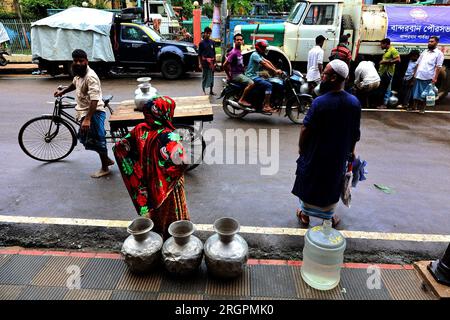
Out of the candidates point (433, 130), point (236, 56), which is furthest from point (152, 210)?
point (433, 130)

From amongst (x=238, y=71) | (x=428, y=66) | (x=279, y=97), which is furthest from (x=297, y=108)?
(x=428, y=66)

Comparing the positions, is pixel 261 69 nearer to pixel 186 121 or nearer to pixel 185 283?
pixel 186 121

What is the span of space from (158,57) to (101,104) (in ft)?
26.0

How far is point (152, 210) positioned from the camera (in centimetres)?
311

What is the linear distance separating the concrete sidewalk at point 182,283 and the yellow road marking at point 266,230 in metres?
0.48

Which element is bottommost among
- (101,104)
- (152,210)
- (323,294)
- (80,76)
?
(323,294)

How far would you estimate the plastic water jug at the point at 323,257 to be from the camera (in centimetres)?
283

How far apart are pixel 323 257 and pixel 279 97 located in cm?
511

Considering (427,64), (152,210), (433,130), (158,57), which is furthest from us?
→ (158,57)

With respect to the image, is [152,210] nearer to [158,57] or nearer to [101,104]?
[101,104]

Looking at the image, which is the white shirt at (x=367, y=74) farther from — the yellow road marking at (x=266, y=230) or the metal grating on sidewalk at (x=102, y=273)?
the metal grating on sidewalk at (x=102, y=273)

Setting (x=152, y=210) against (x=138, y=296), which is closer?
(x=138, y=296)

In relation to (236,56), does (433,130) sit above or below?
below

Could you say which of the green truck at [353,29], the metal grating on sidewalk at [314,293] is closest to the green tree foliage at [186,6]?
the green truck at [353,29]
